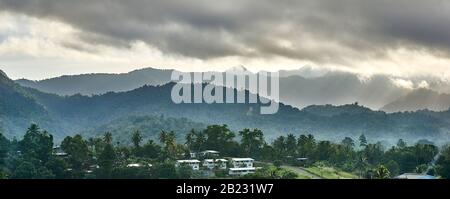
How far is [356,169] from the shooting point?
29969 millimetres

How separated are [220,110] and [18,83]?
20.2 meters

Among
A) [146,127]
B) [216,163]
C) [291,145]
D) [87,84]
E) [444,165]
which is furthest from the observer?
[87,84]

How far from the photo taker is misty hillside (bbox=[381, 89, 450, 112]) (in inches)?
2011

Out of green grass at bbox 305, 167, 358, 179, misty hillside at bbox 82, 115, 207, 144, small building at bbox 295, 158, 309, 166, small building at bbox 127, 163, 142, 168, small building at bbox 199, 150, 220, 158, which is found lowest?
green grass at bbox 305, 167, 358, 179

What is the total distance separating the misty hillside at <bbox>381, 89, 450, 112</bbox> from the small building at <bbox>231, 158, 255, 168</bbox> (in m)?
26.3

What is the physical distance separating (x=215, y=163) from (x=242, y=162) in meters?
1.69

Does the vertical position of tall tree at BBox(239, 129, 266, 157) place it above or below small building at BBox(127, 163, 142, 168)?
above

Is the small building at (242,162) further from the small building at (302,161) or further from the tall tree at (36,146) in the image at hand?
the tall tree at (36,146)

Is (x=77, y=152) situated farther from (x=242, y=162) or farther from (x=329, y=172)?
(x=329, y=172)

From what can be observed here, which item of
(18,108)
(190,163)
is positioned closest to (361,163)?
(190,163)

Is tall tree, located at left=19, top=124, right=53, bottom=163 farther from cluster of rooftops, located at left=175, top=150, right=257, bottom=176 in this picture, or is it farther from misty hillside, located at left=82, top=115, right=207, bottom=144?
misty hillside, located at left=82, top=115, right=207, bottom=144

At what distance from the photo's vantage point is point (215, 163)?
1056 inches

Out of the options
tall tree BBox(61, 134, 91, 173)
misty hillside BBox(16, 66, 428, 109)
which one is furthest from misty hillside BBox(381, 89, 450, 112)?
tall tree BBox(61, 134, 91, 173)
